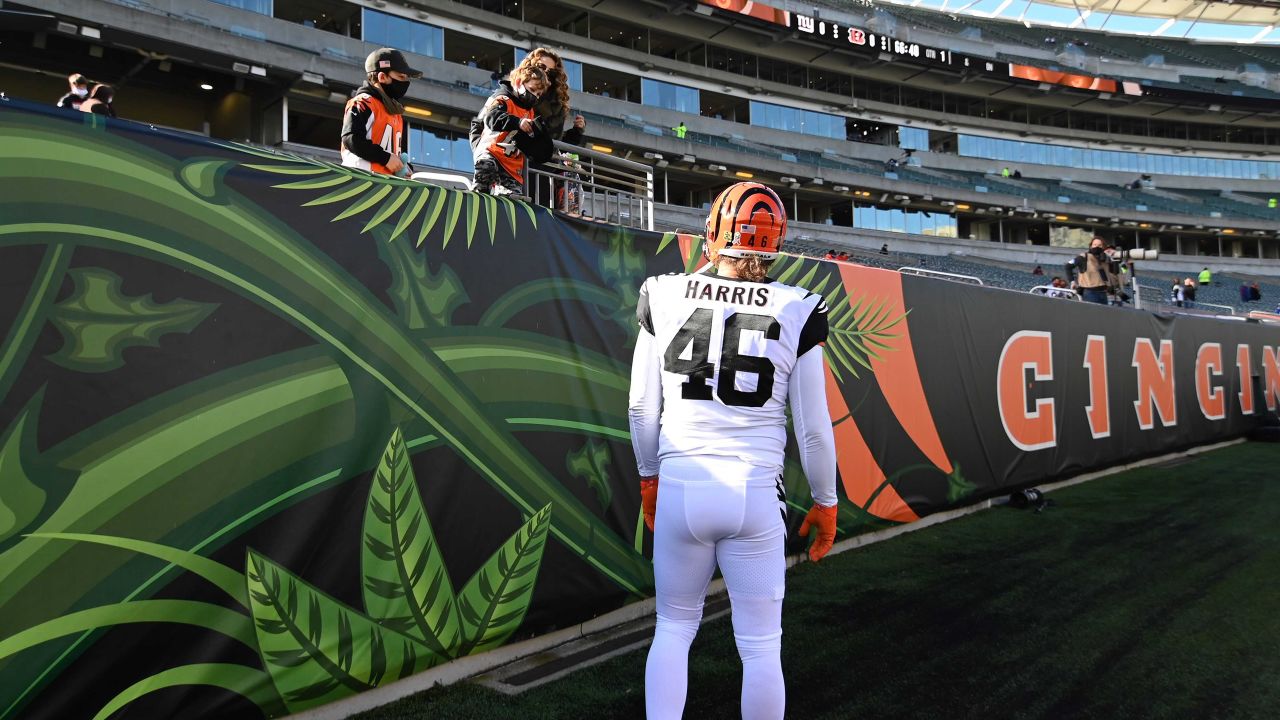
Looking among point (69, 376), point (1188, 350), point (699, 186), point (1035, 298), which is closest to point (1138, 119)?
point (699, 186)

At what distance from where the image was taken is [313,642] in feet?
9.15

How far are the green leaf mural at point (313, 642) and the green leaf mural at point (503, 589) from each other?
1.03 feet

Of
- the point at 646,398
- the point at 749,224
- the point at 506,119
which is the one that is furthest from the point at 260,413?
the point at 506,119

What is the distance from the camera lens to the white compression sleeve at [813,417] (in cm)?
236

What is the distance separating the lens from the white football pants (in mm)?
2203

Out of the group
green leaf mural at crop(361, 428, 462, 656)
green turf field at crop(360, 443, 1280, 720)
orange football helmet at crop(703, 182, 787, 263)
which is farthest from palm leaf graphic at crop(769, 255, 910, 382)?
green leaf mural at crop(361, 428, 462, 656)

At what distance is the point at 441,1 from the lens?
93.7 ft

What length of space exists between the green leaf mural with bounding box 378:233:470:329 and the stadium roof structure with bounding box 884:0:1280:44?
5473 centimetres

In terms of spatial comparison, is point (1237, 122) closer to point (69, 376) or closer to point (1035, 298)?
point (1035, 298)

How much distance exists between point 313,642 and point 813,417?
1.97 meters

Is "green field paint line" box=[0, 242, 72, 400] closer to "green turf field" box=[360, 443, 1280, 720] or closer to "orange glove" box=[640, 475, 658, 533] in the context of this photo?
"green turf field" box=[360, 443, 1280, 720]

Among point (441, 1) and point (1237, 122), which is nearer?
point (441, 1)

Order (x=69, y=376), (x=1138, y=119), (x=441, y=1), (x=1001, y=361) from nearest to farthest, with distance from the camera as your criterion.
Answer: (x=69, y=376) < (x=1001, y=361) < (x=441, y=1) < (x=1138, y=119)

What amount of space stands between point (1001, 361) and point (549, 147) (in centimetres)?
497
